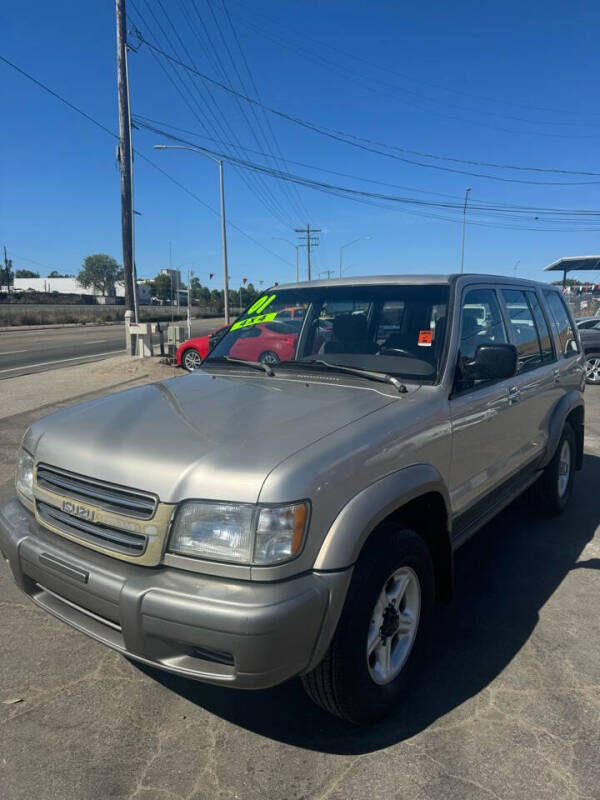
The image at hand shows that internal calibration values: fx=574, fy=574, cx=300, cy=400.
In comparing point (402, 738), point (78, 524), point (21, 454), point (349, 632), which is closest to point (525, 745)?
point (402, 738)

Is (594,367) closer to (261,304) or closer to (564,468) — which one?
(564,468)

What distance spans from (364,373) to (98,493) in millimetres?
1480

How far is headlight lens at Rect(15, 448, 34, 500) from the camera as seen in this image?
8.72 ft

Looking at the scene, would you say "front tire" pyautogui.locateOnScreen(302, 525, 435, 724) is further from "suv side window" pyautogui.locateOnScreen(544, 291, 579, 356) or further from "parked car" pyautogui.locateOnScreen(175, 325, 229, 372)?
"parked car" pyautogui.locateOnScreen(175, 325, 229, 372)

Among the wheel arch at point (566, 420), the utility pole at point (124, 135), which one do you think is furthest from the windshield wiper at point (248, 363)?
the utility pole at point (124, 135)

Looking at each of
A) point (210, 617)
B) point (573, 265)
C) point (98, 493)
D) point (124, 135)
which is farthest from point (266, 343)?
point (573, 265)

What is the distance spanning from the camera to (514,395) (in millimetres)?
3664

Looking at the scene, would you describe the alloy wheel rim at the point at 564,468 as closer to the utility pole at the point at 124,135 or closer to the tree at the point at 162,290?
the utility pole at the point at 124,135

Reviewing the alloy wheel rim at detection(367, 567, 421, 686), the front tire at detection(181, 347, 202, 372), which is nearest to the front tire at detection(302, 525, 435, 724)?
the alloy wheel rim at detection(367, 567, 421, 686)

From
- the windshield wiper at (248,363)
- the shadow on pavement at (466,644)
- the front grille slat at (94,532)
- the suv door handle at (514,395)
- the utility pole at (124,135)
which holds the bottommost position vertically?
the shadow on pavement at (466,644)

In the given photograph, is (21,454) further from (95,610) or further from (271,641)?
(271,641)

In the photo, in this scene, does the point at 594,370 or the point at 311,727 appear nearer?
the point at 311,727

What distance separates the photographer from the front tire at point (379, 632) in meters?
2.17

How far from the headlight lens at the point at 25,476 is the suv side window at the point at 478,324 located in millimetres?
2174
